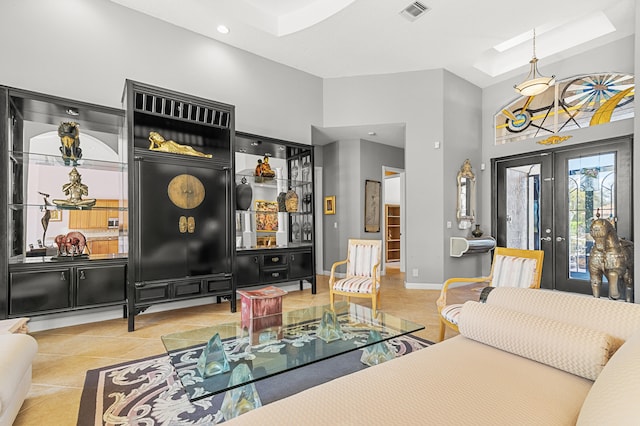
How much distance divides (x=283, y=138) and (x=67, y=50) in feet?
9.40

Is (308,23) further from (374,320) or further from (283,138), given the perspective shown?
(374,320)

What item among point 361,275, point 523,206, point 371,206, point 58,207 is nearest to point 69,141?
point 58,207

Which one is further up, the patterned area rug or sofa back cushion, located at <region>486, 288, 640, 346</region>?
sofa back cushion, located at <region>486, 288, 640, 346</region>

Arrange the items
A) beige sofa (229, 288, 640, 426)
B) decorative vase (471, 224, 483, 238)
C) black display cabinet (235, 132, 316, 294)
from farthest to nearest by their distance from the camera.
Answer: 1. decorative vase (471, 224, 483, 238)
2. black display cabinet (235, 132, 316, 294)
3. beige sofa (229, 288, 640, 426)

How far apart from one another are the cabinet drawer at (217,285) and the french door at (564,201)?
4.89 meters

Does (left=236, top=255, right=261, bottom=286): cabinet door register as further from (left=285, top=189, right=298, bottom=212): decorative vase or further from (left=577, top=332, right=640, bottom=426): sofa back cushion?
(left=577, top=332, right=640, bottom=426): sofa back cushion

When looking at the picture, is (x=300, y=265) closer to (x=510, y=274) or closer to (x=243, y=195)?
(x=243, y=195)

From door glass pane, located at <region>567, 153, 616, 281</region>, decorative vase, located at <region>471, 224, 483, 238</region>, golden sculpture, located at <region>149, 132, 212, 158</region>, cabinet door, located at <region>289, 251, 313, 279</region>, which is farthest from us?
decorative vase, located at <region>471, 224, 483, 238</region>

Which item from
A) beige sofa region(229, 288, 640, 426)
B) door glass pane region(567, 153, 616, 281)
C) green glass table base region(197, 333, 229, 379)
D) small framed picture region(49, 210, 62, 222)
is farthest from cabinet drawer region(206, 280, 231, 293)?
door glass pane region(567, 153, 616, 281)

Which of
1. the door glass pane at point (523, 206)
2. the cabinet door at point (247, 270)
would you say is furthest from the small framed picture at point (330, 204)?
the door glass pane at point (523, 206)

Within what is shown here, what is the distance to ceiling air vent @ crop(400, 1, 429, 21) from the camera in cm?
396

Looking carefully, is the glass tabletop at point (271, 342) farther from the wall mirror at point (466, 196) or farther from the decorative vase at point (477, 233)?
the decorative vase at point (477, 233)

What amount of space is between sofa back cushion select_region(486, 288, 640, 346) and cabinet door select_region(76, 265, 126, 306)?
11.5ft

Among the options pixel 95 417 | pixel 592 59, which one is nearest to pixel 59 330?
pixel 95 417
